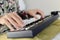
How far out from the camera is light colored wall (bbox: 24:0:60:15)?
7.61ft

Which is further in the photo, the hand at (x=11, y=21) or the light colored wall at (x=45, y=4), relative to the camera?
the light colored wall at (x=45, y=4)

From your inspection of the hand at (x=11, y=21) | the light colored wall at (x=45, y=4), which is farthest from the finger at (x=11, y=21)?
the light colored wall at (x=45, y=4)

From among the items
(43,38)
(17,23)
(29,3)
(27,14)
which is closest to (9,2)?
(29,3)

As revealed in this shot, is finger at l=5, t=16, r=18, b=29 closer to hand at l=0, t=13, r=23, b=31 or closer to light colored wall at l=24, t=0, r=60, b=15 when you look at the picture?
hand at l=0, t=13, r=23, b=31

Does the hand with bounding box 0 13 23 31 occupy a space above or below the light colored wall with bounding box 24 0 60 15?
above

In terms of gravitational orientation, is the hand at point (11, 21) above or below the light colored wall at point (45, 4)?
above

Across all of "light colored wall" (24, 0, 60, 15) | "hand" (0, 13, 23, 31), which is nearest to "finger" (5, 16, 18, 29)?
"hand" (0, 13, 23, 31)

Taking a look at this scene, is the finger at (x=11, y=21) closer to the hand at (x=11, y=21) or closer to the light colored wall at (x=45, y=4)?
the hand at (x=11, y=21)

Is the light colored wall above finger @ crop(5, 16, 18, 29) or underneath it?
underneath

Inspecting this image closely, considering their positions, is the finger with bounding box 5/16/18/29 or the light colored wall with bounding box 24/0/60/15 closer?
the finger with bounding box 5/16/18/29

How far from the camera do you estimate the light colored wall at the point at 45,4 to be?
2320mm

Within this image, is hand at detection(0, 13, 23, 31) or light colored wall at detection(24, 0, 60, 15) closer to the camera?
hand at detection(0, 13, 23, 31)

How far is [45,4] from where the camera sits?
2381 mm

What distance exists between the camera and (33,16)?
1.01m
